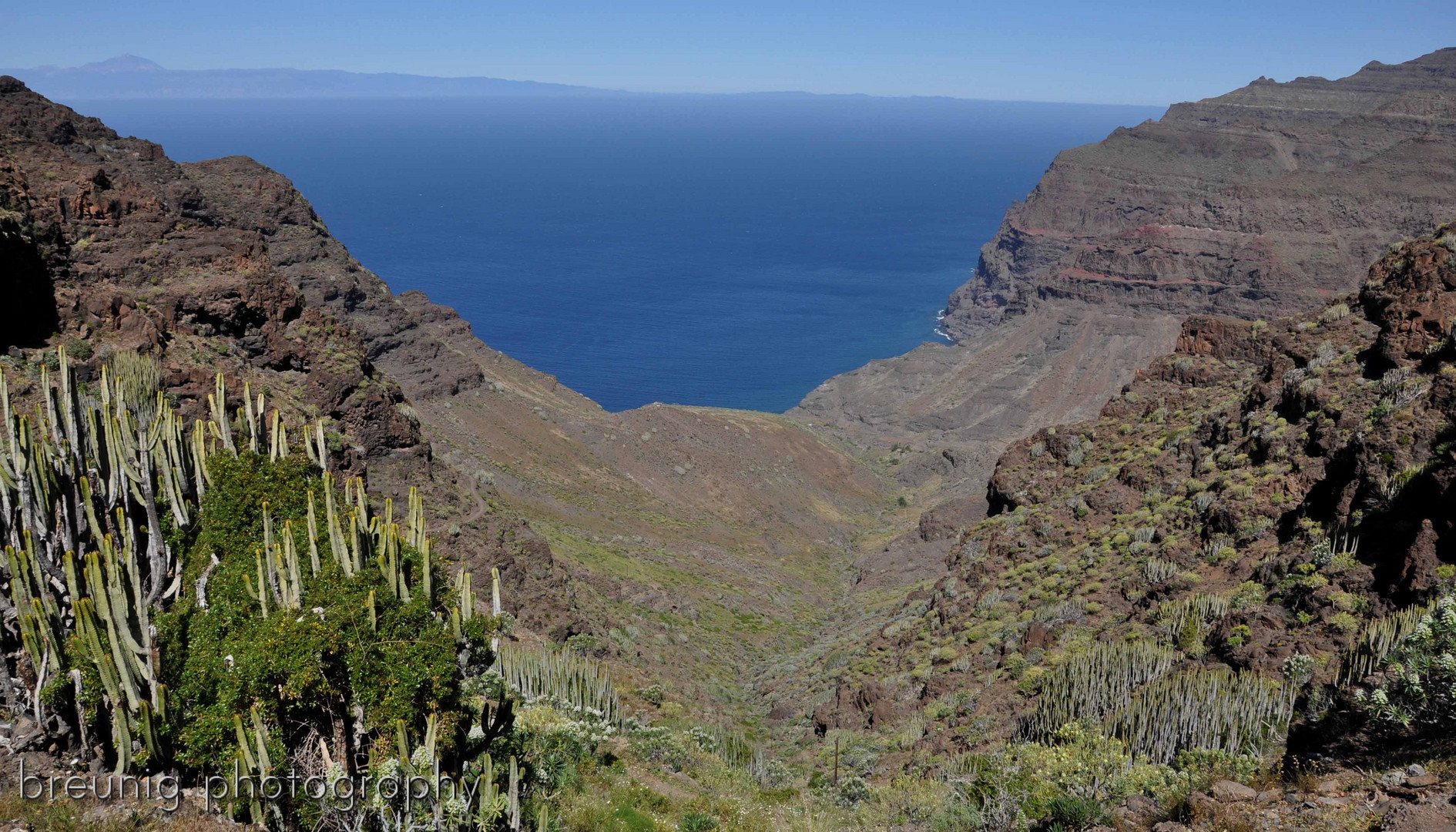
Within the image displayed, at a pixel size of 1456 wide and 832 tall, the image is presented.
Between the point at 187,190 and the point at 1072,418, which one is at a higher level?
the point at 187,190

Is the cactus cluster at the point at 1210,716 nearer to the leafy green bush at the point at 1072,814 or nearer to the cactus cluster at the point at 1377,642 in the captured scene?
the cactus cluster at the point at 1377,642

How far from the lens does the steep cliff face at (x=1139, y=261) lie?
99.4 metres

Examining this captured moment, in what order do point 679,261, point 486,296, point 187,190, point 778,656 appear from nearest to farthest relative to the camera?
point 778,656
point 187,190
point 486,296
point 679,261

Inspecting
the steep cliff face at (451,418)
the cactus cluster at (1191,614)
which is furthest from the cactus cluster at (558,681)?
the cactus cluster at (1191,614)

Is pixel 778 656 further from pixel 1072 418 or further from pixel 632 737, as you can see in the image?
pixel 1072 418

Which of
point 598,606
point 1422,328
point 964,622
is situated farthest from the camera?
point 598,606

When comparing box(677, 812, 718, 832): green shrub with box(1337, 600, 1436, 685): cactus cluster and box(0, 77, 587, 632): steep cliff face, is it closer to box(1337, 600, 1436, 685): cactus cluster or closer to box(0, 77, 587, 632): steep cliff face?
box(1337, 600, 1436, 685): cactus cluster

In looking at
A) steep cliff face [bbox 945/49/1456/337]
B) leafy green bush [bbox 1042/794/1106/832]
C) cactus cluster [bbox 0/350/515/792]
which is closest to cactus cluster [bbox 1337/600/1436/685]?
leafy green bush [bbox 1042/794/1106/832]

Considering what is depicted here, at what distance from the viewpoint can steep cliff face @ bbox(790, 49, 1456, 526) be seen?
99.4 meters

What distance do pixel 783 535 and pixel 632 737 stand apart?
36666 mm

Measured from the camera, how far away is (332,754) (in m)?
14.3

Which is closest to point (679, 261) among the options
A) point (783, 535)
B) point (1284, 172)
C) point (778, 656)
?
point (1284, 172)

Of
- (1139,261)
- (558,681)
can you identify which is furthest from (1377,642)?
(1139,261)

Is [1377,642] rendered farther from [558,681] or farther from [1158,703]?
[558,681]
